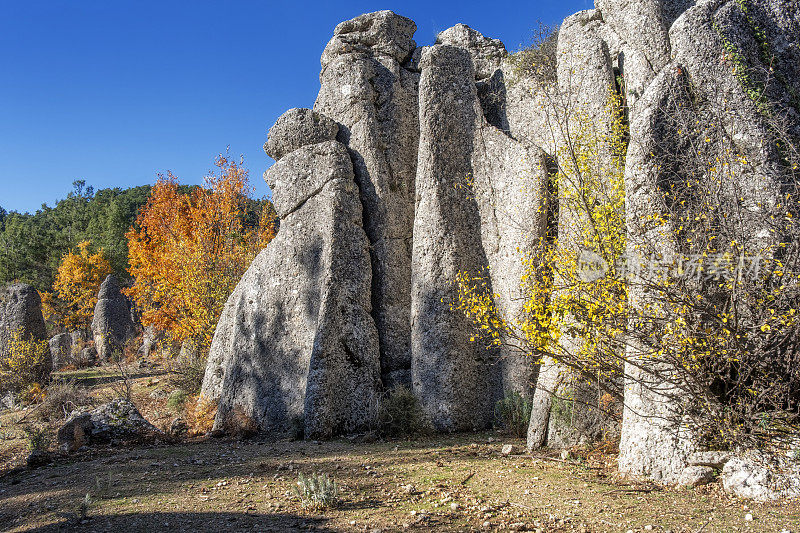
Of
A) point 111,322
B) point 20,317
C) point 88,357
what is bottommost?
point 88,357

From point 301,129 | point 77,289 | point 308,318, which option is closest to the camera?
point 308,318

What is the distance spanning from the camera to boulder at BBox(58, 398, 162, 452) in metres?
10.2

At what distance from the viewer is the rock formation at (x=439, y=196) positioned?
25.0ft

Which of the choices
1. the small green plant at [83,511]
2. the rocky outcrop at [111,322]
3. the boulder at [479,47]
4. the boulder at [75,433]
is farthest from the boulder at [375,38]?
the rocky outcrop at [111,322]

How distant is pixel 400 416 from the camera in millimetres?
9711

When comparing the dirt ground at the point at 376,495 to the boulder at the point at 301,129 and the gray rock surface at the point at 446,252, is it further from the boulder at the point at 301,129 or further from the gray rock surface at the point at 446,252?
the boulder at the point at 301,129

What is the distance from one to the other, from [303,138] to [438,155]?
3.45m

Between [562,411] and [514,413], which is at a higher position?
[562,411]

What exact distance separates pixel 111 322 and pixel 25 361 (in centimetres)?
875

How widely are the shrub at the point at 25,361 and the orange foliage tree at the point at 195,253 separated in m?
4.15

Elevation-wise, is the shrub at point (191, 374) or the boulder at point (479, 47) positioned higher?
the boulder at point (479, 47)

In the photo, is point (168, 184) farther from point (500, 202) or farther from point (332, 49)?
point (500, 202)

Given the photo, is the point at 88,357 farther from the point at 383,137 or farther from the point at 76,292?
the point at 383,137

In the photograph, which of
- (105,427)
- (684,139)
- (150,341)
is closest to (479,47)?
(684,139)
